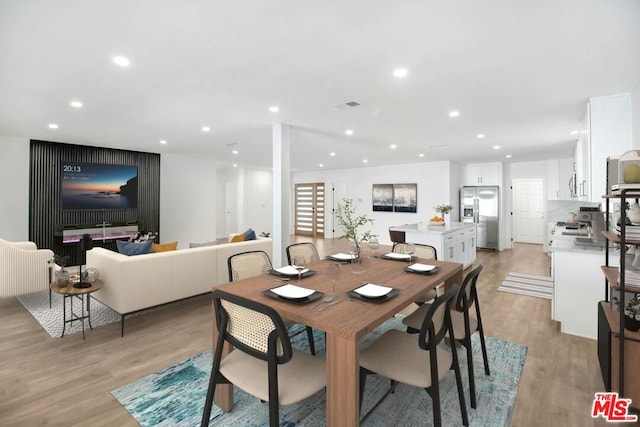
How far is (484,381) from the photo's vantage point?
237 cm

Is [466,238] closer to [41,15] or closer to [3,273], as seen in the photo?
[41,15]

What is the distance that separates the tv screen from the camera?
248 inches

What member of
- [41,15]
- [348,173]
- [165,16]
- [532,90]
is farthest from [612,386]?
[348,173]

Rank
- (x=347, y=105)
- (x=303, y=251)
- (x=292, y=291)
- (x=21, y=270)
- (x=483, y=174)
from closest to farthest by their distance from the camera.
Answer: (x=292, y=291), (x=303, y=251), (x=347, y=105), (x=21, y=270), (x=483, y=174)

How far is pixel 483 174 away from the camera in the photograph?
8.88 meters

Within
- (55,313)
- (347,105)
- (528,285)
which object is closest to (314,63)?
(347,105)

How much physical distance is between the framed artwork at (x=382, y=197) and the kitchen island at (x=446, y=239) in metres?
3.59

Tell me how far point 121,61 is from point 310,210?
930 centimetres

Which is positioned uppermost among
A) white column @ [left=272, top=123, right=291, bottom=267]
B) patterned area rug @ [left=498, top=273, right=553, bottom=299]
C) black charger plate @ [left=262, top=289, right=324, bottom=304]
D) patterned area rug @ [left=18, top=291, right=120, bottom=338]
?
white column @ [left=272, top=123, right=291, bottom=267]

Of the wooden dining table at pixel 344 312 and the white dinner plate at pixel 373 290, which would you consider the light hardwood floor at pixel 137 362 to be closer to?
the wooden dining table at pixel 344 312

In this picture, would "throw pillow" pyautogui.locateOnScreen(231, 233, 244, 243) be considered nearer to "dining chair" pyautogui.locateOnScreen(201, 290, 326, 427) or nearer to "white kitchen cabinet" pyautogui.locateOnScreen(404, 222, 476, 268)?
"white kitchen cabinet" pyautogui.locateOnScreen(404, 222, 476, 268)
